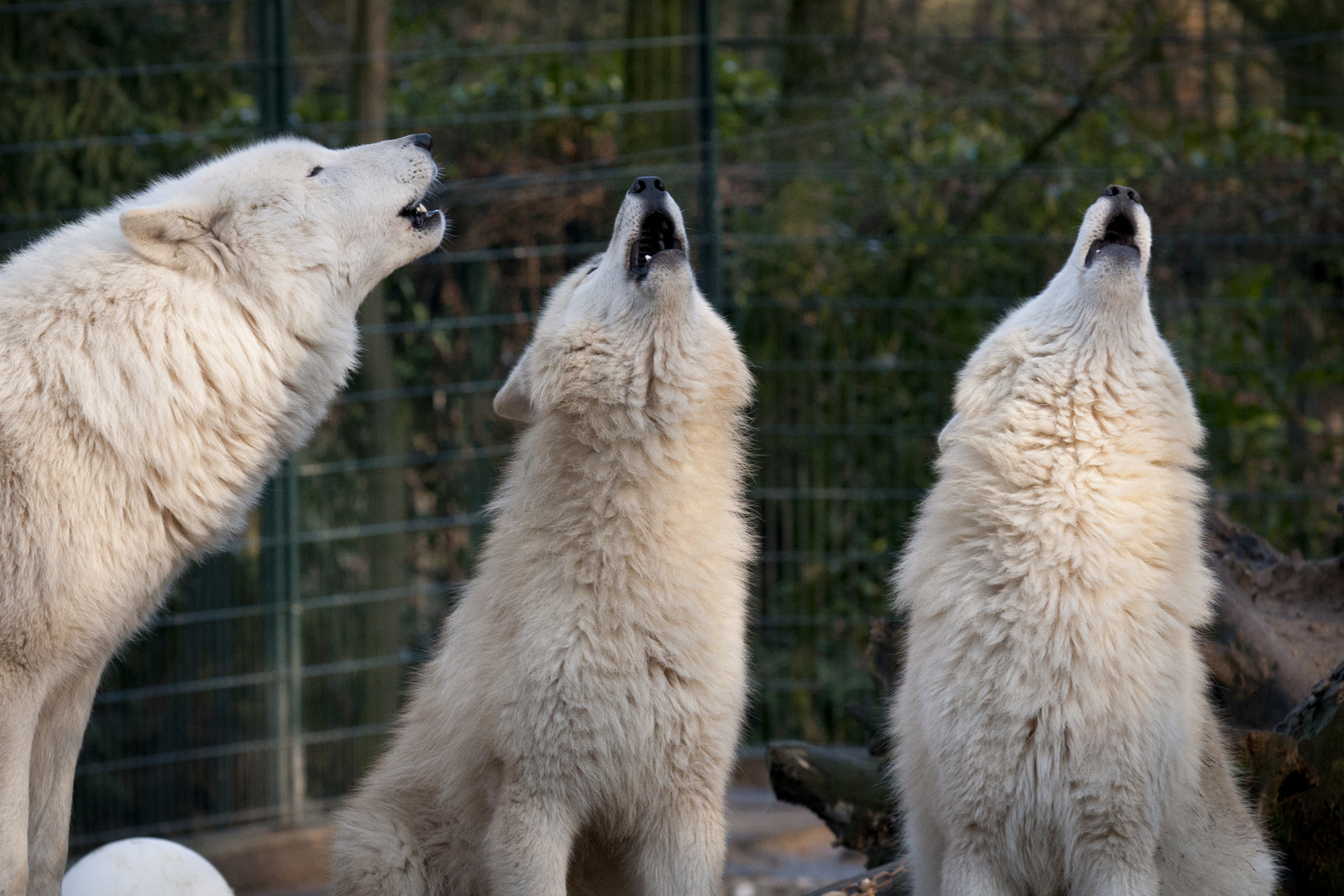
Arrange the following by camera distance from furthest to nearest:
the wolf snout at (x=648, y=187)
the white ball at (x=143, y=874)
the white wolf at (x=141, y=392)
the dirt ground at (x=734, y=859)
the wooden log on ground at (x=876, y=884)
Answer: the dirt ground at (x=734, y=859)
the wooden log on ground at (x=876, y=884)
the white ball at (x=143, y=874)
the wolf snout at (x=648, y=187)
the white wolf at (x=141, y=392)

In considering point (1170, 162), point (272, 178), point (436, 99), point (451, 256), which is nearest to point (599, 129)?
point (436, 99)

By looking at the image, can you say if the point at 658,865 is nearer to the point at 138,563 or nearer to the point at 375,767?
the point at 375,767

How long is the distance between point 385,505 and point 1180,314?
13.6ft

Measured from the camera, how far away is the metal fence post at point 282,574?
19.4 feet

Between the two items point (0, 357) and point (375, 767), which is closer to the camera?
point (0, 357)

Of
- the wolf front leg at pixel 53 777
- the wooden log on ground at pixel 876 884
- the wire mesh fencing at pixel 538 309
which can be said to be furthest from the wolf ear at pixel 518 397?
the wire mesh fencing at pixel 538 309

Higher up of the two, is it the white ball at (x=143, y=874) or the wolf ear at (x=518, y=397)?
the wolf ear at (x=518, y=397)

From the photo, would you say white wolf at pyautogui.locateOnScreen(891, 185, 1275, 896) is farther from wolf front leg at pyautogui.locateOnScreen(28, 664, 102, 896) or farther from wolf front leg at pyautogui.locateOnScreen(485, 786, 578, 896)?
wolf front leg at pyautogui.locateOnScreen(28, 664, 102, 896)

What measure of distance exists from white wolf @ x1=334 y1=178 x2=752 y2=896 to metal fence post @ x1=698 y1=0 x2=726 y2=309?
2.78 m

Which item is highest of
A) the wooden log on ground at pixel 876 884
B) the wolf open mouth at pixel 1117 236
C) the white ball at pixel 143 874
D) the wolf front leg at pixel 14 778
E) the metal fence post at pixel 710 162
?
the metal fence post at pixel 710 162

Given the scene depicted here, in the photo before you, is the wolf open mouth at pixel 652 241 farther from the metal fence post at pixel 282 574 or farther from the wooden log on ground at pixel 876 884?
the metal fence post at pixel 282 574

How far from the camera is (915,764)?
320 cm

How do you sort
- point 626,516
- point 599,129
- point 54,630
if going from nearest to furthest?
point 54,630 < point 626,516 < point 599,129

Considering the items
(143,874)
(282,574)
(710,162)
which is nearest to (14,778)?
(143,874)
